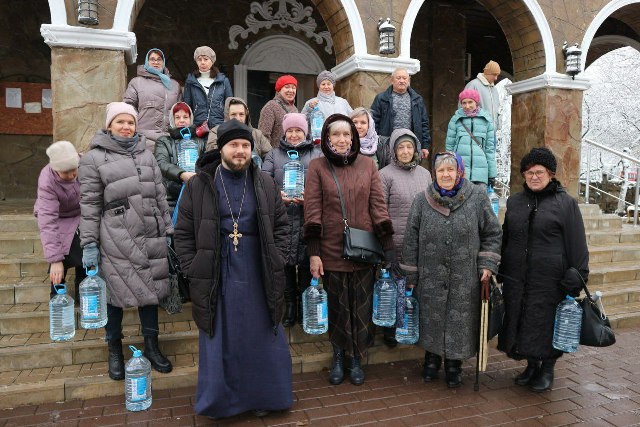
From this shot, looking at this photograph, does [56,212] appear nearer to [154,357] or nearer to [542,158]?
[154,357]

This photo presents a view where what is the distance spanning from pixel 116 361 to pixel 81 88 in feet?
10.2

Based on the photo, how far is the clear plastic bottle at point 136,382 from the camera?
312 centimetres

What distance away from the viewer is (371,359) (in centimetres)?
410

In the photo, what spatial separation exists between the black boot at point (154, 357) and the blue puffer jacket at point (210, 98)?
6.69 feet

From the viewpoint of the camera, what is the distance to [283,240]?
3182mm

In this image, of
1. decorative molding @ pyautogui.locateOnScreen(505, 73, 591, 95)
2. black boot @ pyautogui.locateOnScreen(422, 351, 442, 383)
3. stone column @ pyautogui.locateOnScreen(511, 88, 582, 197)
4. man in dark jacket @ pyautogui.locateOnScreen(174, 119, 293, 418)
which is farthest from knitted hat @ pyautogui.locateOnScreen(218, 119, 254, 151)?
decorative molding @ pyautogui.locateOnScreen(505, 73, 591, 95)

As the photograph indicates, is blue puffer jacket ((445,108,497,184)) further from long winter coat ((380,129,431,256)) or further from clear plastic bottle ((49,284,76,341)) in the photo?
clear plastic bottle ((49,284,76,341))

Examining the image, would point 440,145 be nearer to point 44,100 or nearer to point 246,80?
point 246,80

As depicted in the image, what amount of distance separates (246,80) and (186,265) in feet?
21.1

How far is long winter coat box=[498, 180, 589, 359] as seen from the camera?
3.43m

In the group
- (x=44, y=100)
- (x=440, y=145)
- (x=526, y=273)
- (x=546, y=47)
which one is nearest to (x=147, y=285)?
(x=526, y=273)

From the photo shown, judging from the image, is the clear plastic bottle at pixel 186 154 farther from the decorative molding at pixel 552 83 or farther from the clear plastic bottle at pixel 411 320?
the decorative molding at pixel 552 83

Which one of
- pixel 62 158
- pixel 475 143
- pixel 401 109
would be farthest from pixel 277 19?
pixel 62 158

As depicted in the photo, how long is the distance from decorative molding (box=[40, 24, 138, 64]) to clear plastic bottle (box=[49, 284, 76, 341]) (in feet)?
9.88
